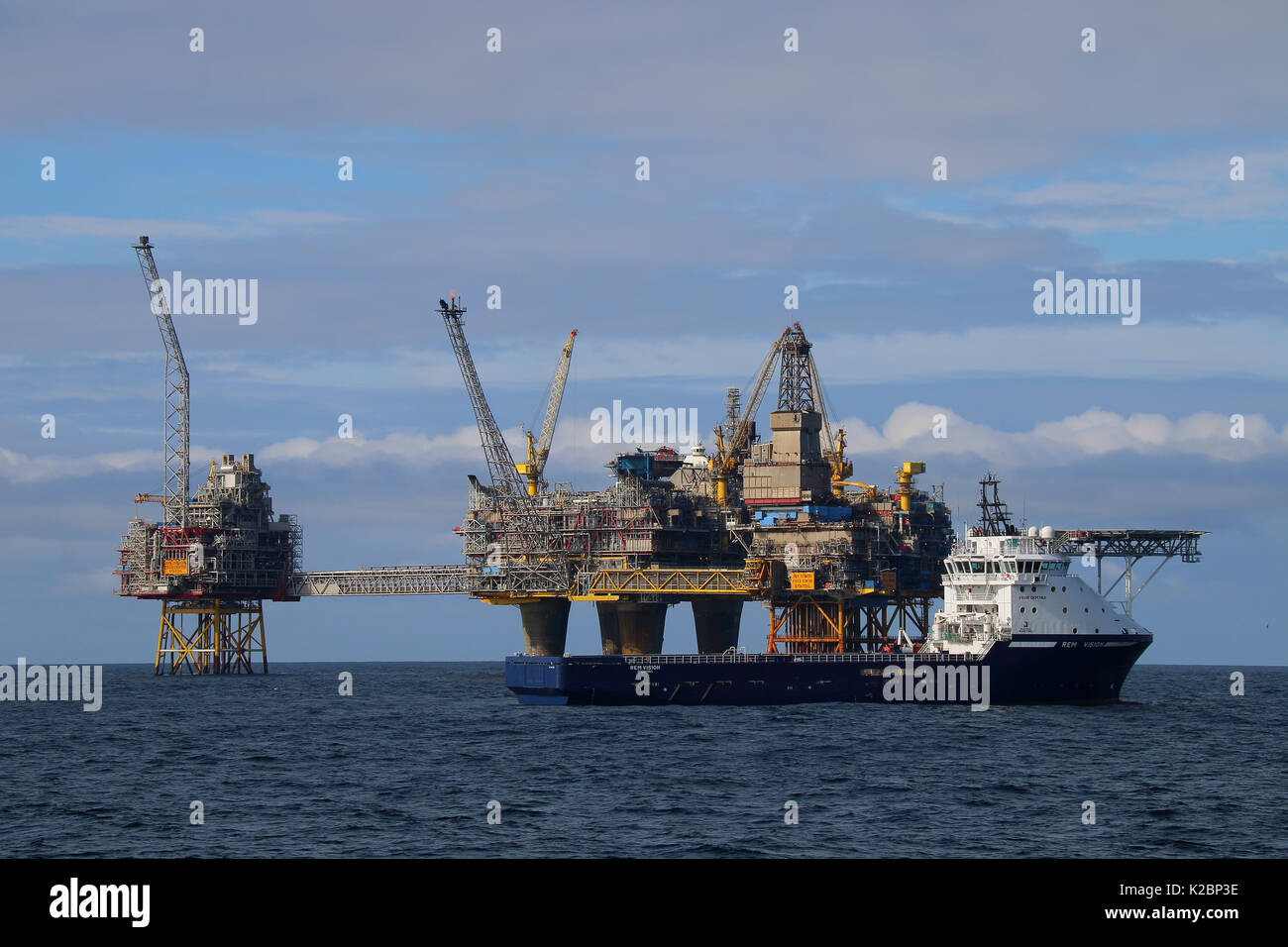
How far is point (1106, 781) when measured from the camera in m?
61.7

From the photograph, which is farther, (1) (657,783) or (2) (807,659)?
(2) (807,659)

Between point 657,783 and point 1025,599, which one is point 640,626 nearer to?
point 1025,599

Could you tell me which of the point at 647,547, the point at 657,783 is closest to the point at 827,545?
the point at 647,547

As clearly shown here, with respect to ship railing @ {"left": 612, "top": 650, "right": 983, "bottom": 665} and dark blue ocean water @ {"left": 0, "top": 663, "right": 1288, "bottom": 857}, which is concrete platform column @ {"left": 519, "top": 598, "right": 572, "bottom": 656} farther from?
ship railing @ {"left": 612, "top": 650, "right": 983, "bottom": 665}

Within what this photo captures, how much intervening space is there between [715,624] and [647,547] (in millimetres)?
11229

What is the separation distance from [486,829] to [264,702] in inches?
3176

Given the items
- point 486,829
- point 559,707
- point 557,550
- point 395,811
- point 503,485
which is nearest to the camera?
point 486,829

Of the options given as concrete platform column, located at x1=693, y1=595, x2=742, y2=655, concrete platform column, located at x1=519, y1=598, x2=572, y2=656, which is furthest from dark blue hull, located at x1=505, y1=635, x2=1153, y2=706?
concrete platform column, located at x1=519, y1=598, x2=572, y2=656

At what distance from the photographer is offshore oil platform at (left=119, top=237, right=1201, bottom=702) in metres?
125

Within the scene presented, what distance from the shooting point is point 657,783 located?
61.1 meters

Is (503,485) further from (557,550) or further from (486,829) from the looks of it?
(486,829)

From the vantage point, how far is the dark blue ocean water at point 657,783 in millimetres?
47438

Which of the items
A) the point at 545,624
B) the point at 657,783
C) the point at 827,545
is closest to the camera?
the point at 657,783
